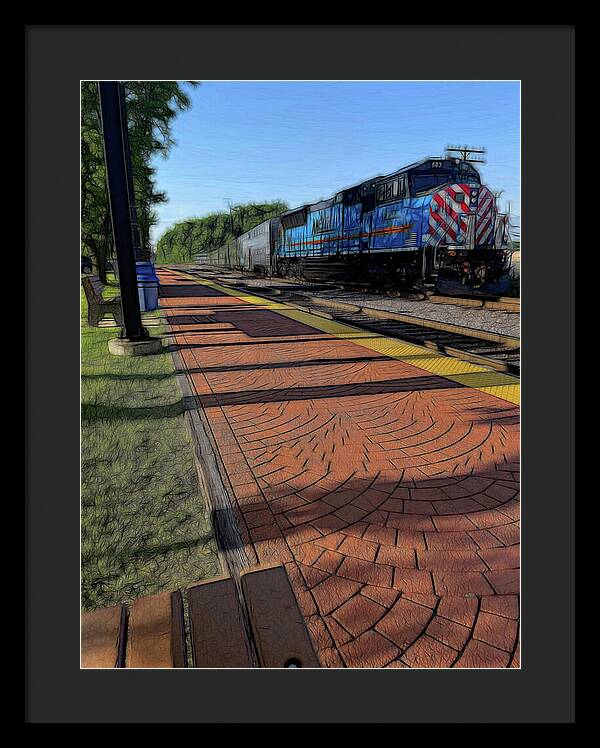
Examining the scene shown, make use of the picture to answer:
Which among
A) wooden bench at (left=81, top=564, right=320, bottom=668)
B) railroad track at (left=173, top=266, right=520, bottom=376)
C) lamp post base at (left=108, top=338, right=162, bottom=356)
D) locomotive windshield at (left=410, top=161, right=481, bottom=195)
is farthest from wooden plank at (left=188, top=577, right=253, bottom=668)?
locomotive windshield at (left=410, top=161, right=481, bottom=195)

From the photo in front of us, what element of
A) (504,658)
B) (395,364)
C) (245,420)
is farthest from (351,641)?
(395,364)

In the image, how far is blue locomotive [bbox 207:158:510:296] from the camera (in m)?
12.3

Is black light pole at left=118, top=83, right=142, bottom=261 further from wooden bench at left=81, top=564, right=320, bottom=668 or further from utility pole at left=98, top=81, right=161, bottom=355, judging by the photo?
wooden bench at left=81, top=564, right=320, bottom=668

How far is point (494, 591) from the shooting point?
204 cm

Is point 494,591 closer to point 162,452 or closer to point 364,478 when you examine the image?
point 364,478

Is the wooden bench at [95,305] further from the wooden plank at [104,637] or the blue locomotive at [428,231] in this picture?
the wooden plank at [104,637]

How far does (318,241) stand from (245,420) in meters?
16.7

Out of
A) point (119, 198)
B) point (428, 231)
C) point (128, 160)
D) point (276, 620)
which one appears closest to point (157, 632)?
point (276, 620)

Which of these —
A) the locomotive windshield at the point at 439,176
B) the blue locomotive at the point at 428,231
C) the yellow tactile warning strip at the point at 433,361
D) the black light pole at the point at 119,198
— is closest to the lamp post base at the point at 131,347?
→ the black light pole at the point at 119,198

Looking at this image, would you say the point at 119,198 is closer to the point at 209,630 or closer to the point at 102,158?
the point at 209,630

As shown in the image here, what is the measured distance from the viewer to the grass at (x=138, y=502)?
2.29 meters

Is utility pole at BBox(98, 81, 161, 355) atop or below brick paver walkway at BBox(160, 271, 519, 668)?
atop

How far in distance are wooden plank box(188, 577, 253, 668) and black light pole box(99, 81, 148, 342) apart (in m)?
5.73

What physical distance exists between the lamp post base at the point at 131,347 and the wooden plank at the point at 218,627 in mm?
5474
